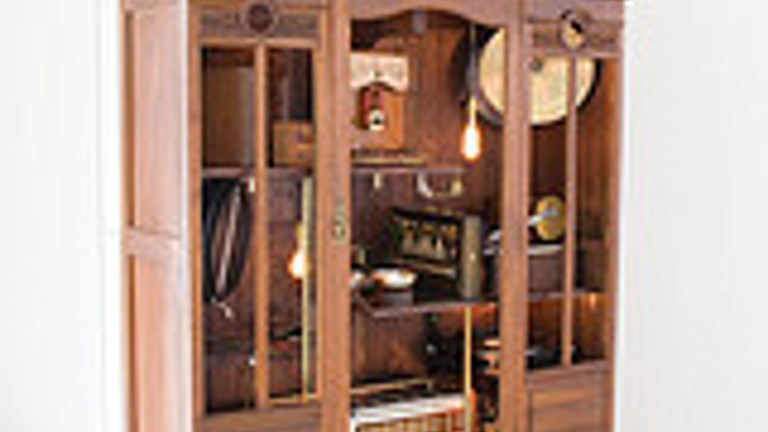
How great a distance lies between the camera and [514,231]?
2.30m

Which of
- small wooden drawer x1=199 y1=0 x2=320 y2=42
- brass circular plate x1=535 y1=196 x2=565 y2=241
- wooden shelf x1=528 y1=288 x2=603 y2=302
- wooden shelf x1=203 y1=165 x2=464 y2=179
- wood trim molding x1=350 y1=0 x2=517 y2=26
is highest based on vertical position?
wood trim molding x1=350 y1=0 x2=517 y2=26

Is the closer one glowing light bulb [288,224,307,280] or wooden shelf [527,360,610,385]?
glowing light bulb [288,224,307,280]

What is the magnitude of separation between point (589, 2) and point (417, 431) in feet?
3.86

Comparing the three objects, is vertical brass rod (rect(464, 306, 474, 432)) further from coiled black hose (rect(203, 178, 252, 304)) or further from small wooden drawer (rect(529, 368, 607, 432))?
coiled black hose (rect(203, 178, 252, 304))

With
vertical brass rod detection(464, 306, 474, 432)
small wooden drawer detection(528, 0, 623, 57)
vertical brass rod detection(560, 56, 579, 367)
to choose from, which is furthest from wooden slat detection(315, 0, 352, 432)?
vertical brass rod detection(560, 56, 579, 367)

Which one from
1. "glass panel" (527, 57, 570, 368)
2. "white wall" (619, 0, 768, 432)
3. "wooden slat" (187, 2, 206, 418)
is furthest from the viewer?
"white wall" (619, 0, 768, 432)

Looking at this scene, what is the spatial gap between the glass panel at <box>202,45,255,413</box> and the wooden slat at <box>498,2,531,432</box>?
0.65 meters

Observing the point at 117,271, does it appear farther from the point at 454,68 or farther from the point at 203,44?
the point at 454,68

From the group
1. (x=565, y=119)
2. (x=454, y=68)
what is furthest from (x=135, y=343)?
(x=565, y=119)

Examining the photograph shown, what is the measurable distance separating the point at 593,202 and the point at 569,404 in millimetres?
540

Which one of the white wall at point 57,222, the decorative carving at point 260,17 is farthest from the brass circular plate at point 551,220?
the white wall at point 57,222

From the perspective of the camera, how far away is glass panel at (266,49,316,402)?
200 centimetres

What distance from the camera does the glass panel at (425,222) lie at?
2291 millimetres

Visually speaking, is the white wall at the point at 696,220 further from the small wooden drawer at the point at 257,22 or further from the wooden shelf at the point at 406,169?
the small wooden drawer at the point at 257,22
